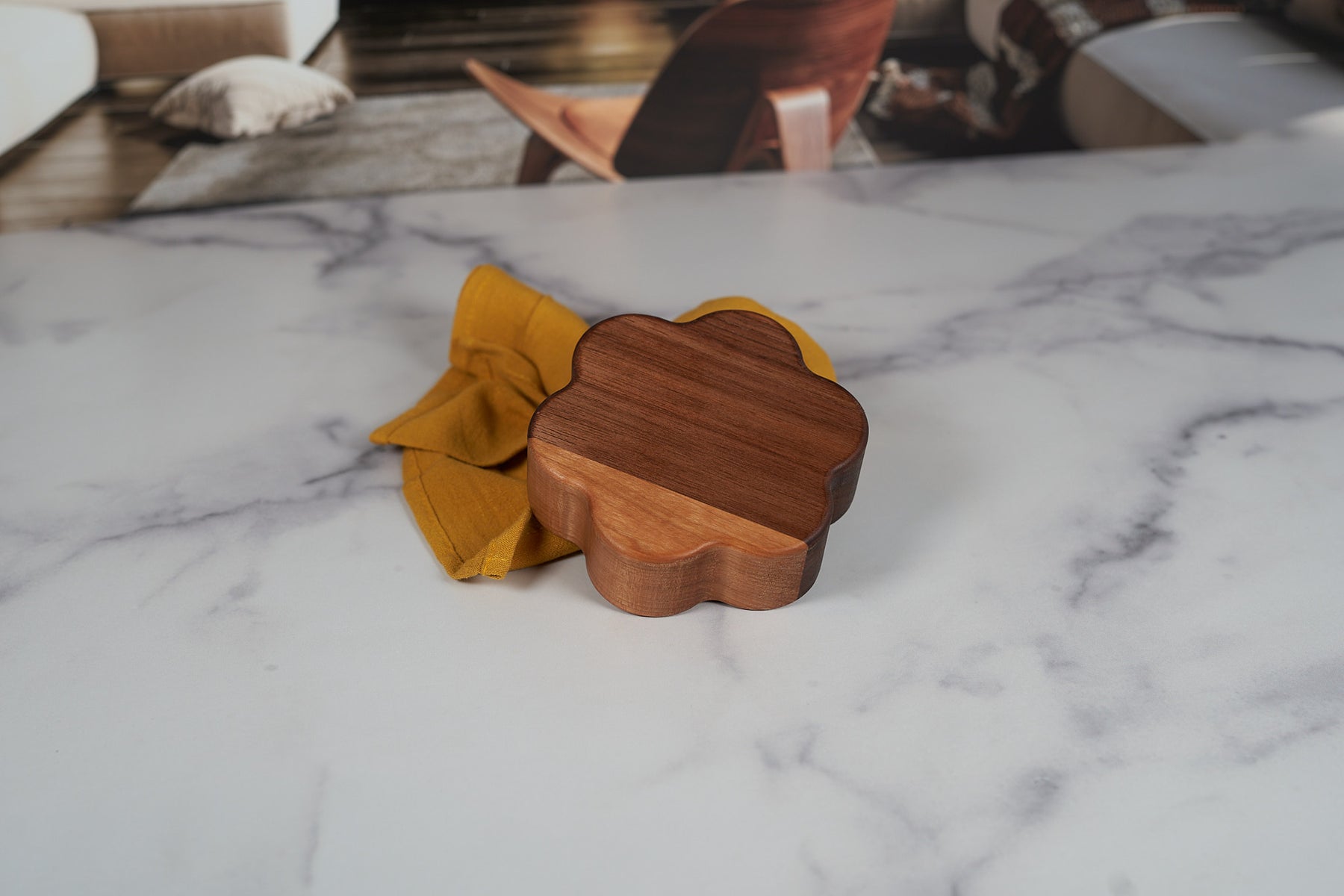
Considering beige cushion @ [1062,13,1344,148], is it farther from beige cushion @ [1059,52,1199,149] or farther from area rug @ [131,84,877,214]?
area rug @ [131,84,877,214]

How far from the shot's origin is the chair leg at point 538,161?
1045 mm

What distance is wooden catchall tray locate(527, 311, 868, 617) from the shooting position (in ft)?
1.74

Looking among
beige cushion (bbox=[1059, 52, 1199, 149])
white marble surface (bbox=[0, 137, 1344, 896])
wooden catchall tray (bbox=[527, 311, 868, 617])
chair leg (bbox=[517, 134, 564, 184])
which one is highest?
beige cushion (bbox=[1059, 52, 1199, 149])

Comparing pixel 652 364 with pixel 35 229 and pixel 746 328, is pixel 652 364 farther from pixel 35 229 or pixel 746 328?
pixel 35 229

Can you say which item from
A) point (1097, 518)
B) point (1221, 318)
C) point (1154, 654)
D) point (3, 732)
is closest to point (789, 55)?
point (1221, 318)

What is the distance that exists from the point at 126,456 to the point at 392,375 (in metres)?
0.18

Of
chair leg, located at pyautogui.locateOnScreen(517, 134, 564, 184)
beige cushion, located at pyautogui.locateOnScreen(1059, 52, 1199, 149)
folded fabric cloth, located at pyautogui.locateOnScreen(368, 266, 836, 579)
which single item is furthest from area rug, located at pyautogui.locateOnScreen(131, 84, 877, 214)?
beige cushion, located at pyautogui.locateOnScreen(1059, 52, 1199, 149)

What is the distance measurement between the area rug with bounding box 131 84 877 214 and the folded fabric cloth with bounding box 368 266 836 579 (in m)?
0.35

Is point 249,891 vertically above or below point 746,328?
below

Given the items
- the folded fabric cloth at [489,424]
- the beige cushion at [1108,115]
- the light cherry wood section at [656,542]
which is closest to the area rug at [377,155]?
the folded fabric cloth at [489,424]

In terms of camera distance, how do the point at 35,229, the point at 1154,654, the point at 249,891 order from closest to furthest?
1. the point at 249,891
2. the point at 1154,654
3. the point at 35,229

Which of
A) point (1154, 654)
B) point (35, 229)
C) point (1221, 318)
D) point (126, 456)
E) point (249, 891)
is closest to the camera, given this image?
point (249, 891)

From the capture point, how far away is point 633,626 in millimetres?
572

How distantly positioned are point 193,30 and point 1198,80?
102 centimetres
